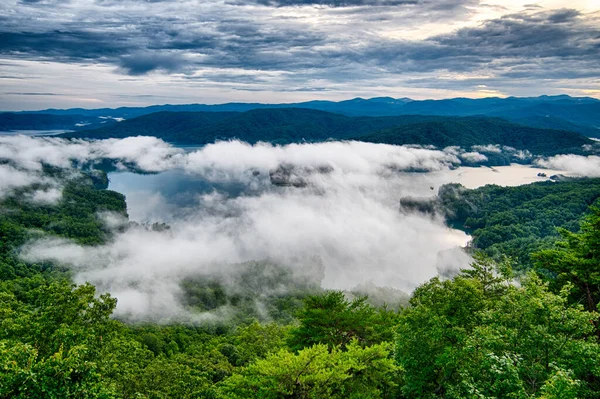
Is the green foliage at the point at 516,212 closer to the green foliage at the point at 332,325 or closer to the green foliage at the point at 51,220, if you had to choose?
the green foliage at the point at 332,325

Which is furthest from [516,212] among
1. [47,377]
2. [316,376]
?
[47,377]

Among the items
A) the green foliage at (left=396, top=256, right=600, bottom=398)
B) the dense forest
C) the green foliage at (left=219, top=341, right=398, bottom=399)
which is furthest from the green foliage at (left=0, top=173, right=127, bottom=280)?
the green foliage at (left=396, top=256, right=600, bottom=398)

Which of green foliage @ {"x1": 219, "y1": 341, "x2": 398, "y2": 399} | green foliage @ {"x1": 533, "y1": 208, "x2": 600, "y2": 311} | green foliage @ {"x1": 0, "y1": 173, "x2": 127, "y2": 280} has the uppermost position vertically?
green foliage @ {"x1": 533, "y1": 208, "x2": 600, "y2": 311}

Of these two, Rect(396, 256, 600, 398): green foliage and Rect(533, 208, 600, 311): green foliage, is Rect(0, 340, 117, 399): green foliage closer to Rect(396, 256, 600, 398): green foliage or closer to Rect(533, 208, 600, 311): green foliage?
Rect(396, 256, 600, 398): green foliage

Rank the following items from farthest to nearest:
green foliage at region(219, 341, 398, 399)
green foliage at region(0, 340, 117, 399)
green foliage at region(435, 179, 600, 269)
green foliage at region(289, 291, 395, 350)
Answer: green foliage at region(435, 179, 600, 269) → green foliage at region(289, 291, 395, 350) → green foliage at region(219, 341, 398, 399) → green foliage at region(0, 340, 117, 399)

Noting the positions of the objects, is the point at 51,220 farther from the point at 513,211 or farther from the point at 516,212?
the point at 516,212

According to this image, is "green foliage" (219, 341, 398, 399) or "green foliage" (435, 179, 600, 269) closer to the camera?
"green foliage" (219, 341, 398, 399)

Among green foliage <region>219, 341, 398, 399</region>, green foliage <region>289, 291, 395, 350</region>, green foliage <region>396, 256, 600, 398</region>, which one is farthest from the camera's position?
green foliage <region>289, 291, 395, 350</region>

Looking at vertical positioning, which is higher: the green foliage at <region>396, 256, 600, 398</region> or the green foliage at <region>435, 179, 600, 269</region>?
the green foliage at <region>396, 256, 600, 398</region>

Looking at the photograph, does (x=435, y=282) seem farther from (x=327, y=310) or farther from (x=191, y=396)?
(x=191, y=396)

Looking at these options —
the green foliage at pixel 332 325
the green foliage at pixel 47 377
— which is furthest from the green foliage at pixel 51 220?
the green foliage at pixel 47 377

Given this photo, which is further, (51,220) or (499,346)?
(51,220)
